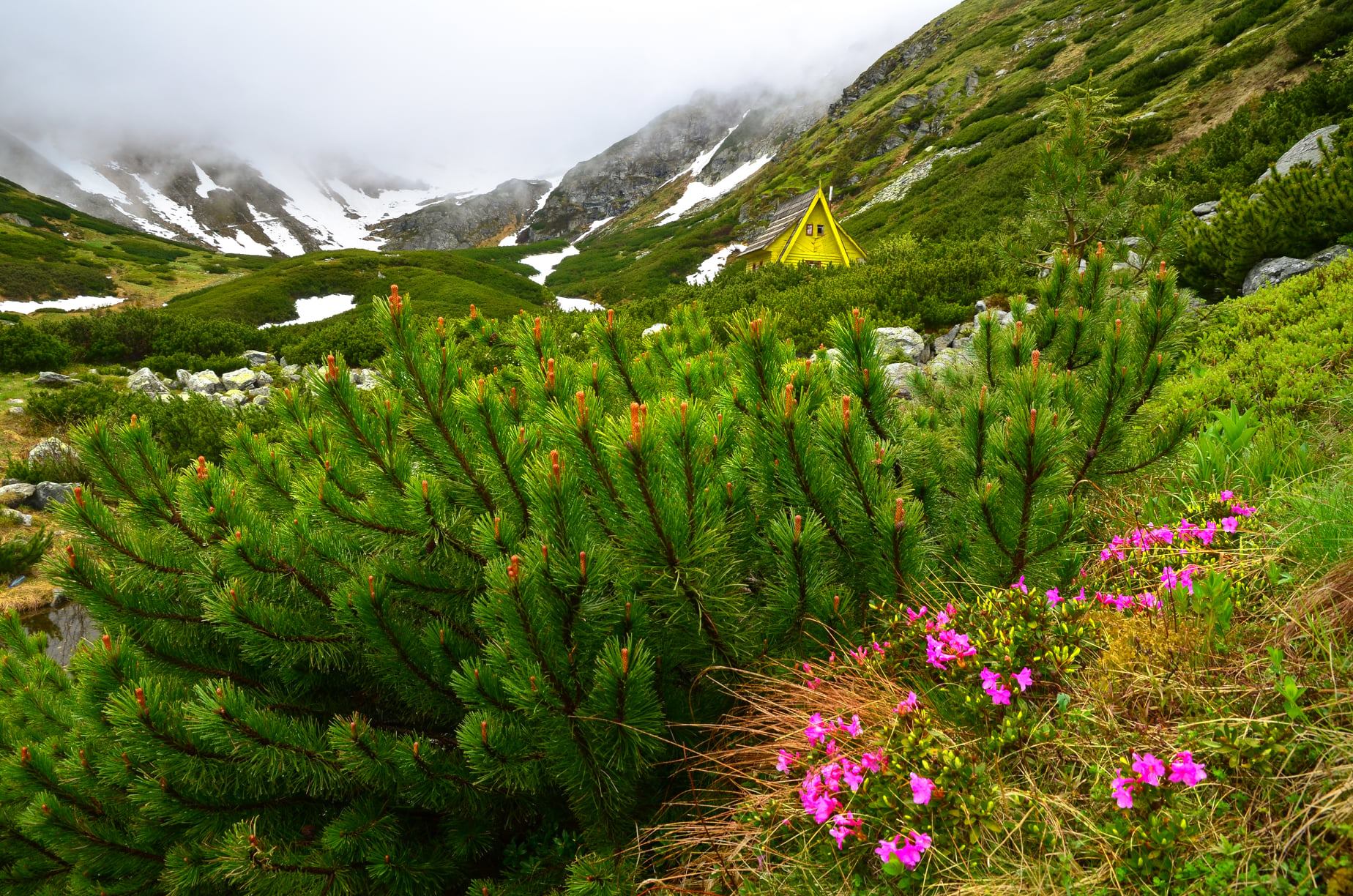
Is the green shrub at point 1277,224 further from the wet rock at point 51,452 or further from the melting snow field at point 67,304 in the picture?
the melting snow field at point 67,304

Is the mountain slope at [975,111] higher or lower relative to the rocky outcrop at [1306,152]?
higher

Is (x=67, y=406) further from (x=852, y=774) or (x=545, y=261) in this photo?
(x=545, y=261)

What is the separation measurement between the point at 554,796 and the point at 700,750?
62cm

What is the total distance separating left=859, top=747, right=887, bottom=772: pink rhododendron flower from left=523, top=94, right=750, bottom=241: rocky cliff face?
150 metres

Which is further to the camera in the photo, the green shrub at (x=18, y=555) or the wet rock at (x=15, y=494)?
the wet rock at (x=15, y=494)

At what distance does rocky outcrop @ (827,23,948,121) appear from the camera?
7631cm

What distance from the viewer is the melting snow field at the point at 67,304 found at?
31469 millimetres

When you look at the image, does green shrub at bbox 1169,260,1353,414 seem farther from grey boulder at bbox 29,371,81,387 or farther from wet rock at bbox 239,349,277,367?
wet rock at bbox 239,349,277,367

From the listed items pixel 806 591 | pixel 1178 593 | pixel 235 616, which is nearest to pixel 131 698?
pixel 235 616

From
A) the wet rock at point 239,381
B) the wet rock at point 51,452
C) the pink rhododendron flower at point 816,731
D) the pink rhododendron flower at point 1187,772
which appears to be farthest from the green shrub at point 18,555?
the pink rhododendron flower at point 1187,772

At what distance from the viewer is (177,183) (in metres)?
195

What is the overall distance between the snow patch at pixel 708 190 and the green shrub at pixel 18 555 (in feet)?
315

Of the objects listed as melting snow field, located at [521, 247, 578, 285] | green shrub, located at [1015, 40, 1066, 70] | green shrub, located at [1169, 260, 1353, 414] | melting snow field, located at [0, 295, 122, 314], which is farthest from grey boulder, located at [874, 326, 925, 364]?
melting snow field, located at [521, 247, 578, 285]

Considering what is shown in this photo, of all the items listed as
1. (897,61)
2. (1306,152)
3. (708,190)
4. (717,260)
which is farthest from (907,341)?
(708,190)
